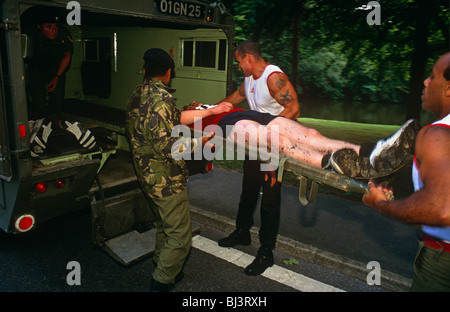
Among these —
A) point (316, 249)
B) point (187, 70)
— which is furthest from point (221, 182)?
point (316, 249)

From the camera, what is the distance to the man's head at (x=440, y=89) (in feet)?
5.72

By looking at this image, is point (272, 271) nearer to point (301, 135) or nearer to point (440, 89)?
point (301, 135)

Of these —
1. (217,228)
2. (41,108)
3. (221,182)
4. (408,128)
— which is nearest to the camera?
(408,128)

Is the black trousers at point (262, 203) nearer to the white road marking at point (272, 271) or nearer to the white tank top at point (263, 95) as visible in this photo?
the white road marking at point (272, 271)

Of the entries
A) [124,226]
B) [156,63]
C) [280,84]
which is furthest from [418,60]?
[124,226]

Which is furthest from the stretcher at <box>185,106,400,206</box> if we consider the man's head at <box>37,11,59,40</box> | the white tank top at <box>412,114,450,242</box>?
the man's head at <box>37,11,59,40</box>

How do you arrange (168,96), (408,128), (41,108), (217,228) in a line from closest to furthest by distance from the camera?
(408,128) < (168,96) < (217,228) < (41,108)

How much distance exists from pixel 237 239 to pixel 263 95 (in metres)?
1.73

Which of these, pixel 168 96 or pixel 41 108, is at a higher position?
pixel 168 96

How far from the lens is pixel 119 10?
3.28 m

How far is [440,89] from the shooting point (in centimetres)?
177

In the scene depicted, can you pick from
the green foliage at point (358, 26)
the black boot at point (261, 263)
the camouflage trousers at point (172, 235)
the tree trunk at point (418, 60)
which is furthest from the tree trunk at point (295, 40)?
the camouflage trousers at point (172, 235)
